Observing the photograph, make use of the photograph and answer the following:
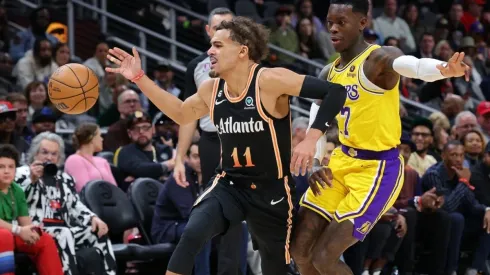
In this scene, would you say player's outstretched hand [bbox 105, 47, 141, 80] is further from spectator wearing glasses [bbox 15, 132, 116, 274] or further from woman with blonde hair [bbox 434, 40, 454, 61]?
woman with blonde hair [bbox 434, 40, 454, 61]

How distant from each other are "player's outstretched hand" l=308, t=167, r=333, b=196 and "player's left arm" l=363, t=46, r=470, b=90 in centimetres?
72

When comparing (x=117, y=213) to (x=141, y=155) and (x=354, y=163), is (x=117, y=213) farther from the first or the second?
(x=354, y=163)

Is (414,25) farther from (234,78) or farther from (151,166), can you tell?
(234,78)

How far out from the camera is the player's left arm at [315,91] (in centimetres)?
654

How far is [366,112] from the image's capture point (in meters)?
7.14

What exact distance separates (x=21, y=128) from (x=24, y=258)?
2.12 metres

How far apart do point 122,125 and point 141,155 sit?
729 millimetres

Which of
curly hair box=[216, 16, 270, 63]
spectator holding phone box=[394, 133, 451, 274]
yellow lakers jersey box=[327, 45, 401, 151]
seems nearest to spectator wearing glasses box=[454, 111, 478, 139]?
spectator holding phone box=[394, 133, 451, 274]

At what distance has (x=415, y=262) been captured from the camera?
10.8 metres

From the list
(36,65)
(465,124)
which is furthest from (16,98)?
(465,124)

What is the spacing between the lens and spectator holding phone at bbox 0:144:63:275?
26.9 feet

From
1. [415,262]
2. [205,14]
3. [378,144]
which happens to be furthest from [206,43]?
[378,144]

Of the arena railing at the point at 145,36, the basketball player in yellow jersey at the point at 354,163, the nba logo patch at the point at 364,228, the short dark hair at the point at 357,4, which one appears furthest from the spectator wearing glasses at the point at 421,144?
the nba logo patch at the point at 364,228

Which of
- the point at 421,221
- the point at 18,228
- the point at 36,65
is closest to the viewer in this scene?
the point at 18,228
